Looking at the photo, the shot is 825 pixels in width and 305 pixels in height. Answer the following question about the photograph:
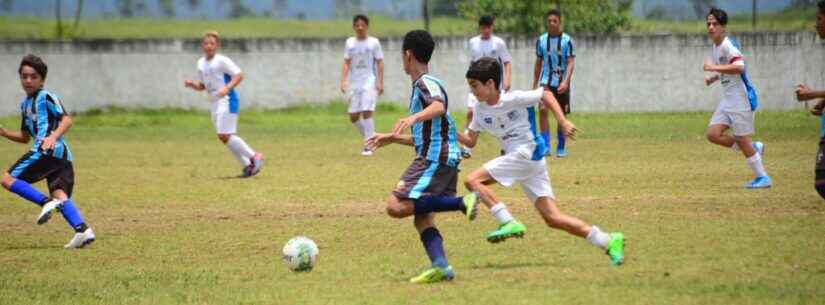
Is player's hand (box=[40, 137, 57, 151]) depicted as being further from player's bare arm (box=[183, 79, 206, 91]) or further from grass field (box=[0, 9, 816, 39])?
grass field (box=[0, 9, 816, 39])

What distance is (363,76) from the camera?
18672 millimetres

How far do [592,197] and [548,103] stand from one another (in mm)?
4376

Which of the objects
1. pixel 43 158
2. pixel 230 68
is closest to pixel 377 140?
pixel 43 158

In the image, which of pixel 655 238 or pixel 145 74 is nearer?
pixel 655 238

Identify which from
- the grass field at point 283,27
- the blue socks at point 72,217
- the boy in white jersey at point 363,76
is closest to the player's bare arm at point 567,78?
the boy in white jersey at point 363,76

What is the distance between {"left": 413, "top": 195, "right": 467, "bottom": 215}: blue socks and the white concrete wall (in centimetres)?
1867

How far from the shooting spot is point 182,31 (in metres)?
31.2

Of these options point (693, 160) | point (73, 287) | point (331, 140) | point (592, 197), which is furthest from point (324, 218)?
point (331, 140)

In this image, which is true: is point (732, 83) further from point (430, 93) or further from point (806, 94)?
point (430, 93)

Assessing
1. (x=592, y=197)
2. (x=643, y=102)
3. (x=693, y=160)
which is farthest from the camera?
(x=643, y=102)

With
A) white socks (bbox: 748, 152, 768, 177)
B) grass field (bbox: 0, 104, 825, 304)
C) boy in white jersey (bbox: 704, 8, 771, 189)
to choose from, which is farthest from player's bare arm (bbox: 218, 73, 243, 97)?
white socks (bbox: 748, 152, 768, 177)

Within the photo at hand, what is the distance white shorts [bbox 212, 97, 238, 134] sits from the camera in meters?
15.6

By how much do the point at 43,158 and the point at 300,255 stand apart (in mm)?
2968

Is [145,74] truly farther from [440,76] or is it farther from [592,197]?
[592,197]
